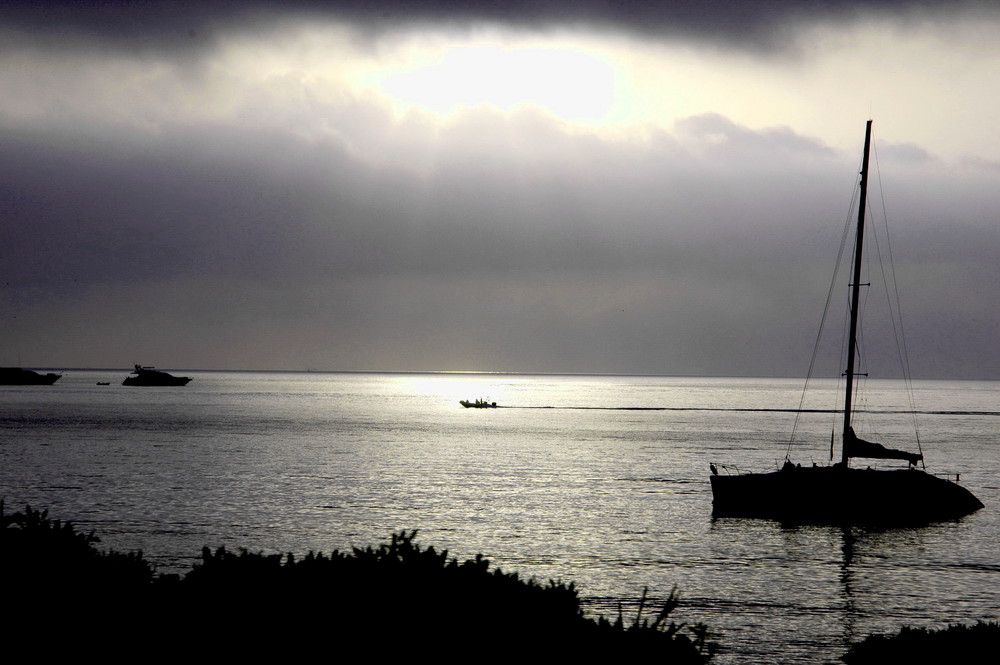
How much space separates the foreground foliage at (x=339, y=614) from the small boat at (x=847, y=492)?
43169mm

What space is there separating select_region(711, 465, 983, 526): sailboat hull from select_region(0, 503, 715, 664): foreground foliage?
4316 cm

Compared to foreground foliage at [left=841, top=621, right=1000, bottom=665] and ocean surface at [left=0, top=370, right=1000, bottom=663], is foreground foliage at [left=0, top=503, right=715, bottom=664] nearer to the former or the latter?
foreground foliage at [left=841, top=621, right=1000, bottom=665]

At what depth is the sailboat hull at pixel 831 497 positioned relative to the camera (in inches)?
2028

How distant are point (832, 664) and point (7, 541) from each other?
1997 cm

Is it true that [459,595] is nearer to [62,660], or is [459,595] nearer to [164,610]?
[164,610]

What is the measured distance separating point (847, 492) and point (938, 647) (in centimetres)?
3546

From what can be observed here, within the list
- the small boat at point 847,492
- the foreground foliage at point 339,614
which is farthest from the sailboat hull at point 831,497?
the foreground foliage at point 339,614

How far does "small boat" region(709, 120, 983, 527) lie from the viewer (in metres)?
51.5

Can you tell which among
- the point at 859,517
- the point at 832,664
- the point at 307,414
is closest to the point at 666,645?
the point at 832,664

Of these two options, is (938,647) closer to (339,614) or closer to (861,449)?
(339,614)

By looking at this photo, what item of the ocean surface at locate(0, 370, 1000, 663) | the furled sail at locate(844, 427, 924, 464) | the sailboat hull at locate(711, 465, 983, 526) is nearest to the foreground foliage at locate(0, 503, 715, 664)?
the ocean surface at locate(0, 370, 1000, 663)

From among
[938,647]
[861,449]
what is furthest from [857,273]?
[938,647]

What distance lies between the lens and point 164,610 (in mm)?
10578

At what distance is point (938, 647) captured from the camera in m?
18.4
